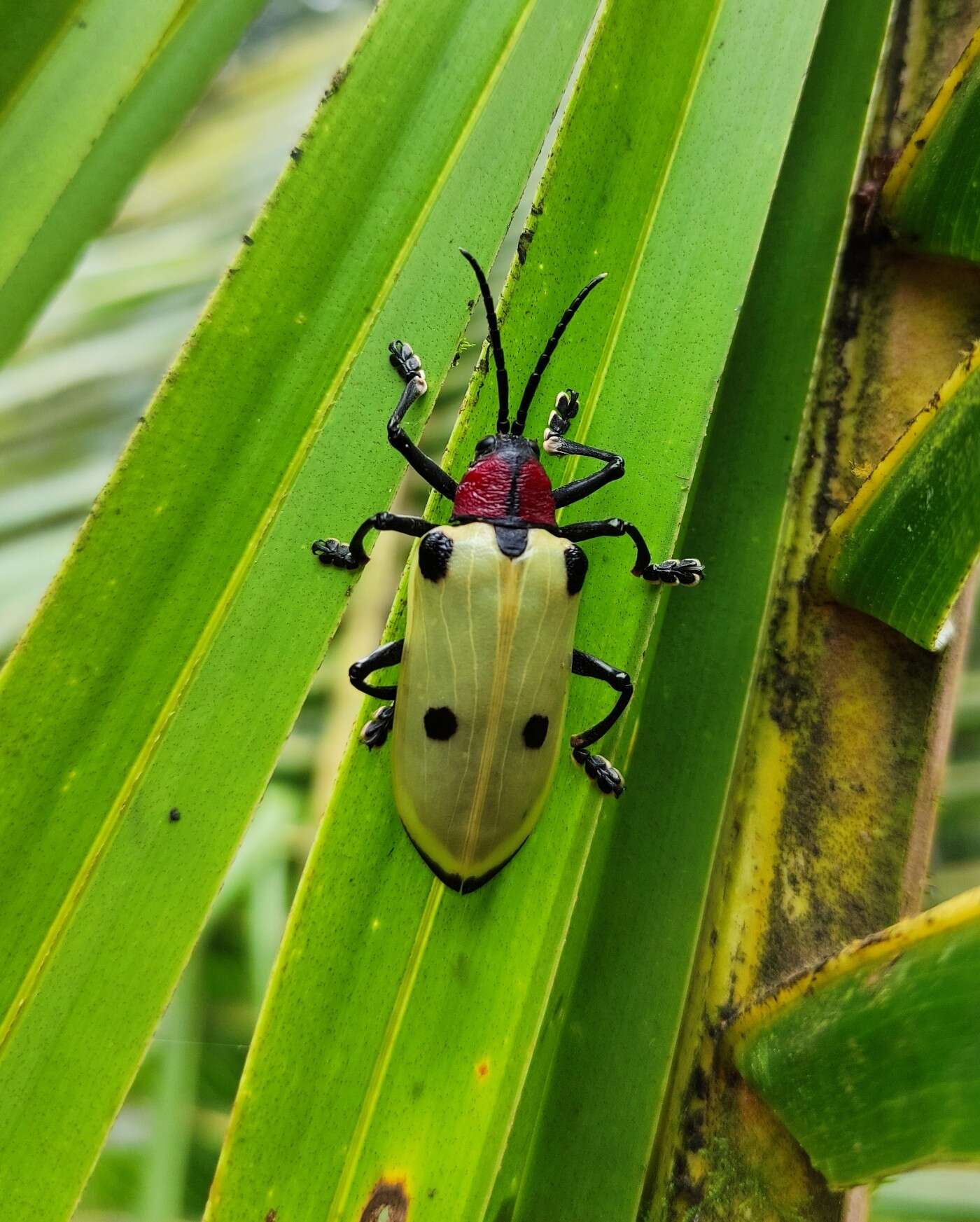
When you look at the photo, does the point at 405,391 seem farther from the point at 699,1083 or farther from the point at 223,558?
the point at 699,1083

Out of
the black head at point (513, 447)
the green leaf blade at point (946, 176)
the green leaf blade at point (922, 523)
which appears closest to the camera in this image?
the green leaf blade at point (922, 523)

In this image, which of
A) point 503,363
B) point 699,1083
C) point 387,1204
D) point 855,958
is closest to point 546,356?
point 503,363

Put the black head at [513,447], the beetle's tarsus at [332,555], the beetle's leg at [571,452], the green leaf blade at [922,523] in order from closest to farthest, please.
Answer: the green leaf blade at [922,523], the beetle's tarsus at [332,555], the beetle's leg at [571,452], the black head at [513,447]

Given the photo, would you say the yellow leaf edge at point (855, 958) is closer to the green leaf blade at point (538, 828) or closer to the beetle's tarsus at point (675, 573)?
the green leaf blade at point (538, 828)

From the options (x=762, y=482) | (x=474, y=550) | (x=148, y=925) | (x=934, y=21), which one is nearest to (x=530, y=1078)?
(x=148, y=925)

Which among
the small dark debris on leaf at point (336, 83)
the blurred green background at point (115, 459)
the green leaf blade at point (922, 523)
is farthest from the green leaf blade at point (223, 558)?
the green leaf blade at point (922, 523)

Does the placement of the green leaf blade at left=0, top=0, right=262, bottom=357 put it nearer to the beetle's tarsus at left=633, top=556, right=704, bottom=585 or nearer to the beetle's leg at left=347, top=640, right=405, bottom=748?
the beetle's leg at left=347, top=640, right=405, bottom=748
